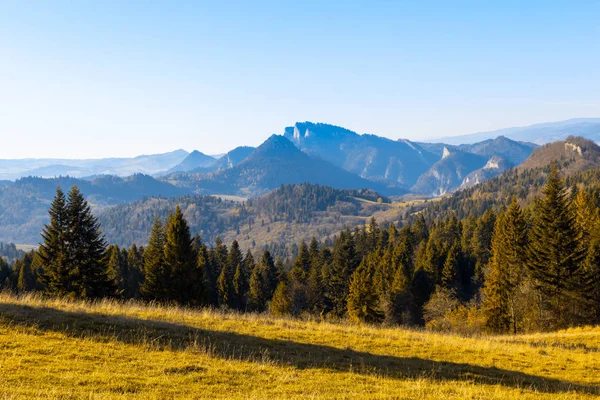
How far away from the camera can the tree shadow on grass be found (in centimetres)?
1236

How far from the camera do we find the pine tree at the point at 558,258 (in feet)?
142

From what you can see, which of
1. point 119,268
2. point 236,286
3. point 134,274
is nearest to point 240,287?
point 236,286

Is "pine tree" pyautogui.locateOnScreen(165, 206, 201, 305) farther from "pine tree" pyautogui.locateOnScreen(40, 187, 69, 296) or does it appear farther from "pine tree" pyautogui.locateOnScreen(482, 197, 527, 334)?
"pine tree" pyautogui.locateOnScreen(482, 197, 527, 334)

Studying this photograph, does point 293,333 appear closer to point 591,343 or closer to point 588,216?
point 591,343

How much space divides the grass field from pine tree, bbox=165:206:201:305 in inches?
981

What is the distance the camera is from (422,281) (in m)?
78.1

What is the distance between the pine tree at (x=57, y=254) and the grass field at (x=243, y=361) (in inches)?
1002

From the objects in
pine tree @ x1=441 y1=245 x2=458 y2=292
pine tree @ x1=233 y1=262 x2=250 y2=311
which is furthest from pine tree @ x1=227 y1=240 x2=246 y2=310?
pine tree @ x1=441 y1=245 x2=458 y2=292

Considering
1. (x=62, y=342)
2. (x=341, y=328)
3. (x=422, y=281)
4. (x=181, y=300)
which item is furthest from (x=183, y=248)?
(x=422, y=281)

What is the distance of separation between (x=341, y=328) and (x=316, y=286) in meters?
57.9

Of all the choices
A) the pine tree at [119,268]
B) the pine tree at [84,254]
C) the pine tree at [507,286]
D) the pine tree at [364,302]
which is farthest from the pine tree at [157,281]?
the pine tree at [507,286]

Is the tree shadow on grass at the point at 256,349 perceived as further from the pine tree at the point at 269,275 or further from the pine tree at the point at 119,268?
the pine tree at the point at 269,275

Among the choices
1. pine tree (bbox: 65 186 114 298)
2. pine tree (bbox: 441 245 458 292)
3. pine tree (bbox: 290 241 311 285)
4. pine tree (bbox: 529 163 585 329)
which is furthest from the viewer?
pine tree (bbox: 290 241 311 285)

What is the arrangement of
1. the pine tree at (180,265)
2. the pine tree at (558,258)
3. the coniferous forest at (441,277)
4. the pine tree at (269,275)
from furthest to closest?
the pine tree at (269,275)
the pine tree at (558,258)
the pine tree at (180,265)
the coniferous forest at (441,277)
